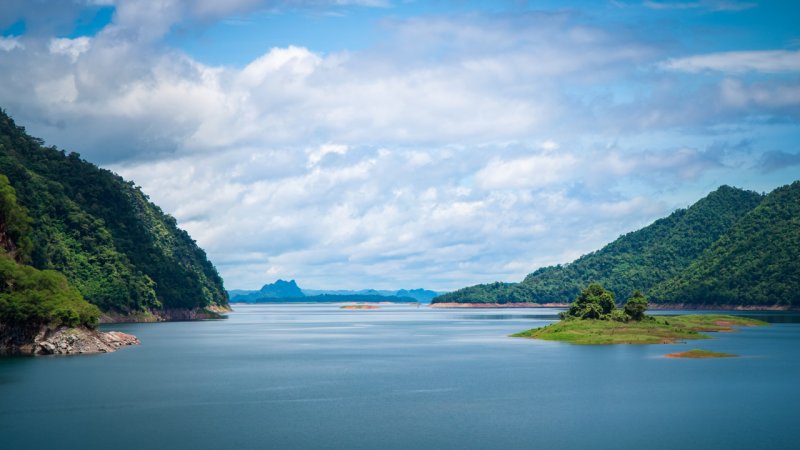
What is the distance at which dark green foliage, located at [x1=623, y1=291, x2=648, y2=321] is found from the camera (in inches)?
5753

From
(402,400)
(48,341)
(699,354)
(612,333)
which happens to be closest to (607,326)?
(612,333)

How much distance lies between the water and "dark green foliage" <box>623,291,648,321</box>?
73.2 feet

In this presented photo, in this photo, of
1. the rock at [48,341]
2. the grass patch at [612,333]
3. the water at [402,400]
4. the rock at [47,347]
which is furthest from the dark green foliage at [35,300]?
the grass patch at [612,333]

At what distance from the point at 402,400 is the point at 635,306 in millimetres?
84899

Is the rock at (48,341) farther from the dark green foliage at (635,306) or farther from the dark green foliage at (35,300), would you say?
the dark green foliage at (635,306)

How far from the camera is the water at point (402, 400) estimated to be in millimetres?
55625

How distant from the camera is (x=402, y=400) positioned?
73.4 meters

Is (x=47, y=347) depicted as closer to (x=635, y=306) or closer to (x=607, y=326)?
(x=607, y=326)

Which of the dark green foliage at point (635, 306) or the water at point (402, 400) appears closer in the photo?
the water at point (402, 400)

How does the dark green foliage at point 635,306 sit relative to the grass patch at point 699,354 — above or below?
above

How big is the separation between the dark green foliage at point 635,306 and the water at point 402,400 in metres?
22.3

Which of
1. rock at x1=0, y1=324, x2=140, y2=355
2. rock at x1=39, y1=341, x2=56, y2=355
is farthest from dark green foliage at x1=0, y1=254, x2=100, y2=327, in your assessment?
rock at x1=39, y1=341, x2=56, y2=355

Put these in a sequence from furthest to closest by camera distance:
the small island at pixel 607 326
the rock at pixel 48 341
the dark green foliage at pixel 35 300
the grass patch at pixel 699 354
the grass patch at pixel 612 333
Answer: the small island at pixel 607 326
the grass patch at pixel 612 333
the grass patch at pixel 699 354
the rock at pixel 48 341
the dark green foliage at pixel 35 300

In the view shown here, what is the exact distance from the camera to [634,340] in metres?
137
